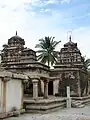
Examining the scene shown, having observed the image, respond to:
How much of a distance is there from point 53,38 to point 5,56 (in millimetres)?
12398

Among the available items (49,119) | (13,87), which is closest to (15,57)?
(13,87)

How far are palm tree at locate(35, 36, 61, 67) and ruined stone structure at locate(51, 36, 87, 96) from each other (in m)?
8.42

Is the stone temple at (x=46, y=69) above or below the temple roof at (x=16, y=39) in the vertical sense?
below

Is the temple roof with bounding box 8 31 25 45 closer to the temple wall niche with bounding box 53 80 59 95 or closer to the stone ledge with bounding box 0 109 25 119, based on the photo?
the temple wall niche with bounding box 53 80 59 95

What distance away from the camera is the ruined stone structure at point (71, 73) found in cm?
2548

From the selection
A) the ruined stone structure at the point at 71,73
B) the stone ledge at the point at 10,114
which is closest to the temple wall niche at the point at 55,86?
the ruined stone structure at the point at 71,73

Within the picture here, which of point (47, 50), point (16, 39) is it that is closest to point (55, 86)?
point (16, 39)

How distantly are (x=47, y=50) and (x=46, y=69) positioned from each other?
44.2ft

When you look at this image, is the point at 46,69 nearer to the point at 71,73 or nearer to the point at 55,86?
the point at 55,86

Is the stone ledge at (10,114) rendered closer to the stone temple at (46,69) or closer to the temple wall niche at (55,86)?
the stone temple at (46,69)

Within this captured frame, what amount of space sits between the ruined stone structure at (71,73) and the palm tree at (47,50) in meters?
8.42

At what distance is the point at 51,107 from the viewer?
54.3ft

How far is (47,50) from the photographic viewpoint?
124 ft

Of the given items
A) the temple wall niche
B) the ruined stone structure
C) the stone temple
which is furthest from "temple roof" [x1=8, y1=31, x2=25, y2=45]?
the temple wall niche
